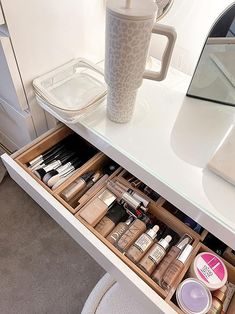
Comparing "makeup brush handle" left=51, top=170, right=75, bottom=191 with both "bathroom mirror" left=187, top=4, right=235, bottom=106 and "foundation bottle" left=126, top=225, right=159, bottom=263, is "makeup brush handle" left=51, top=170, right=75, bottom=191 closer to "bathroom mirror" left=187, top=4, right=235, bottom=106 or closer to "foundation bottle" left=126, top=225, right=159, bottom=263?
"foundation bottle" left=126, top=225, right=159, bottom=263

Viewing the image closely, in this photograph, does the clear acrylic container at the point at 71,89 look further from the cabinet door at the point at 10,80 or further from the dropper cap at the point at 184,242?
the dropper cap at the point at 184,242

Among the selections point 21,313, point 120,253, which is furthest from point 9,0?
point 21,313

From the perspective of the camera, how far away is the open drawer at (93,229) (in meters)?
0.49

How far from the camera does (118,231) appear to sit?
59 cm

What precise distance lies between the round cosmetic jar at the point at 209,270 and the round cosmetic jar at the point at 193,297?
0.01m

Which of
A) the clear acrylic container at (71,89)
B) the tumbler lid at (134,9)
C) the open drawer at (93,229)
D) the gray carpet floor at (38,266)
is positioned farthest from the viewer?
the gray carpet floor at (38,266)

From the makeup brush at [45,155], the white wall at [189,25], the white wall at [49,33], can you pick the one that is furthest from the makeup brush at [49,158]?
the white wall at [189,25]

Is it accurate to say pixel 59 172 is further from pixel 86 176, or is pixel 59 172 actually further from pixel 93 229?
pixel 93 229

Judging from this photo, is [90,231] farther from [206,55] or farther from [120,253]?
[206,55]

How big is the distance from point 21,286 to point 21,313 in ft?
0.26

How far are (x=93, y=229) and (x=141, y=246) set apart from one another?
4.4 inches

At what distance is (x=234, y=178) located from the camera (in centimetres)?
49

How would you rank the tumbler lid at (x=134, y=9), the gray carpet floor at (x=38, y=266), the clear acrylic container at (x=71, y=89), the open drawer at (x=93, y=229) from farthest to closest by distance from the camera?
1. the gray carpet floor at (x=38, y=266)
2. the clear acrylic container at (x=71, y=89)
3. the open drawer at (x=93, y=229)
4. the tumbler lid at (x=134, y=9)

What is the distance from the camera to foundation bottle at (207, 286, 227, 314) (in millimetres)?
496
